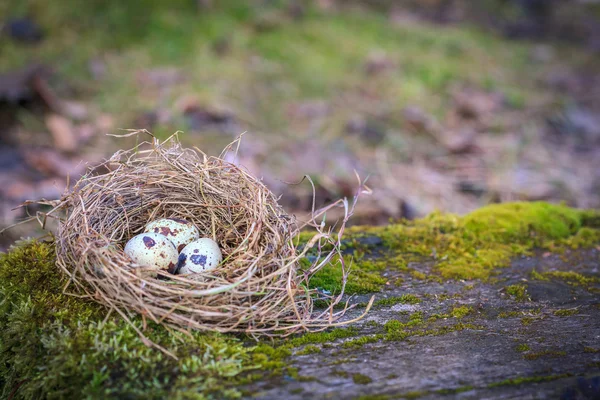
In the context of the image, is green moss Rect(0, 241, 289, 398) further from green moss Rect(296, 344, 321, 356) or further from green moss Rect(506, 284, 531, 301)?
green moss Rect(506, 284, 531, 301)

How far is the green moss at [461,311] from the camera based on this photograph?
256cm

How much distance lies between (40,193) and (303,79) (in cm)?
489

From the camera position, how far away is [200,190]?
296 cm

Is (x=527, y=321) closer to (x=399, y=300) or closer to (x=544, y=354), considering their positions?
(x=544, y=354)

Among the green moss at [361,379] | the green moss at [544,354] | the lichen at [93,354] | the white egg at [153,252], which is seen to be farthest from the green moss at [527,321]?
the white egg at [153,252]

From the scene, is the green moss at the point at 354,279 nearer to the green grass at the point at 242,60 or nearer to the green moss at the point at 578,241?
the green moss at the point at 578,241

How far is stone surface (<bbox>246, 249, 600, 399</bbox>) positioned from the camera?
76.5 inches

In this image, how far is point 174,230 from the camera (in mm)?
2836

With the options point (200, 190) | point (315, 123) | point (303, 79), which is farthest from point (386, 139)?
point (200, 190)

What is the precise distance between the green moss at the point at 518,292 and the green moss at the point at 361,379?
3.90 ft

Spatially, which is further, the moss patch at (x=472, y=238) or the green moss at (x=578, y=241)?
the green moss at (x=578, y=241)

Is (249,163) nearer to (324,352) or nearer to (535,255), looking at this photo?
A: (535,255)

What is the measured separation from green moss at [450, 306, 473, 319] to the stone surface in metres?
0.02

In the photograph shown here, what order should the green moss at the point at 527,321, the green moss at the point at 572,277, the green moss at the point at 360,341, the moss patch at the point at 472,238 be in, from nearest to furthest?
1. the green moss at the point at 360,341
2. the green moss at the point at 527,321
3. the green moss at the point at 572,277
4. the moss patch at the point at 472,238
